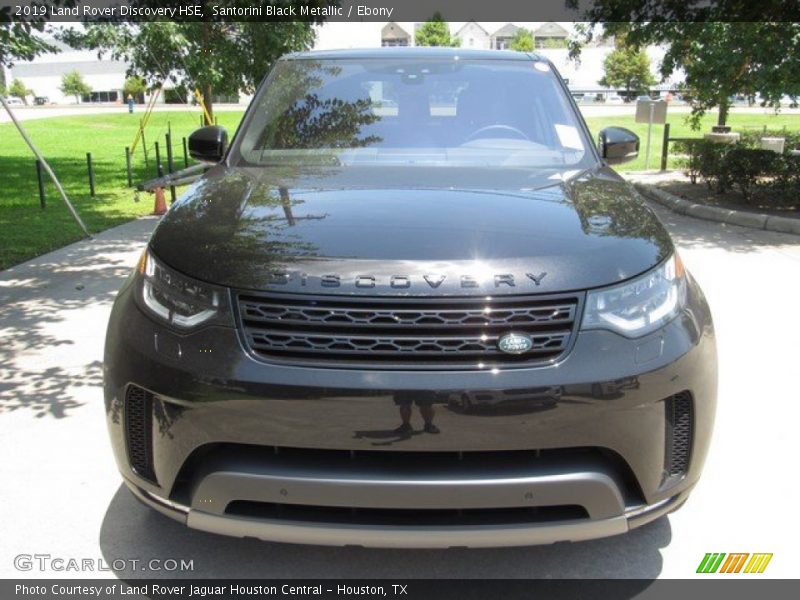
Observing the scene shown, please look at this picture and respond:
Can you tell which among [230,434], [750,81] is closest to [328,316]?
[230,434]

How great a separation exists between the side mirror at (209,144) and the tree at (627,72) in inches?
3050

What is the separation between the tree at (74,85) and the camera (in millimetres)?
98500

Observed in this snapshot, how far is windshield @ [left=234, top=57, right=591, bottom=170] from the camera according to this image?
362 cm

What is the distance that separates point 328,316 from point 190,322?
17.8 inches

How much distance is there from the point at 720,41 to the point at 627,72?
2890 inches

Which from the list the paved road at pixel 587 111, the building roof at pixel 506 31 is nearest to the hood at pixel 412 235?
the paved road at pixel 587 111

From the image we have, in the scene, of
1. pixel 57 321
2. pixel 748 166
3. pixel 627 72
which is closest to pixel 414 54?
pixel 57 321

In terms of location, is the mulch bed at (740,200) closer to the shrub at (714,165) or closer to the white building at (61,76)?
the shrub at (714,165)

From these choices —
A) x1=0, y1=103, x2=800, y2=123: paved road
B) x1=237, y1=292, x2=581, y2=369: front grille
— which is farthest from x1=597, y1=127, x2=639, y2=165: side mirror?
x1=0, y1=103, x2=800, y2=123: paved road

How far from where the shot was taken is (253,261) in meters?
2.47

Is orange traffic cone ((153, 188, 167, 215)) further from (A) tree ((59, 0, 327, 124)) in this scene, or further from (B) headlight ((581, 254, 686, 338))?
(B) headlight ((581, 254, 686, 338))

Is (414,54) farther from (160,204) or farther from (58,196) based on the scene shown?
(58,196)

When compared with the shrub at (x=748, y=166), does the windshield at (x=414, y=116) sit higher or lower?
higher

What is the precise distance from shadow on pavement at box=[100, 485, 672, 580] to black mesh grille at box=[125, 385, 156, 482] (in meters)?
0.58
